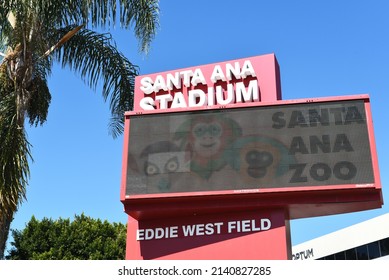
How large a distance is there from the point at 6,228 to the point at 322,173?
745cm

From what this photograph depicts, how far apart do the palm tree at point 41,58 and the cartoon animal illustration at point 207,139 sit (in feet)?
8.07

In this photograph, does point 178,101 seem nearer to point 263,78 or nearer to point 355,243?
point 263,78

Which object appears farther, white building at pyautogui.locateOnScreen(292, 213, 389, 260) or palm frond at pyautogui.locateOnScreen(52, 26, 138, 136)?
white building at pyautogui.locateOnScreen(292, 213, 389, 260)

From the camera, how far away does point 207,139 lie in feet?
47.7

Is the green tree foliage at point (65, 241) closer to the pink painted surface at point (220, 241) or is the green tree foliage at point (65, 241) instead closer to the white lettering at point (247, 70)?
the pink painted surface at point (220, 241)

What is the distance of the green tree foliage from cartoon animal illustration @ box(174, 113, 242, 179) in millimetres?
15672

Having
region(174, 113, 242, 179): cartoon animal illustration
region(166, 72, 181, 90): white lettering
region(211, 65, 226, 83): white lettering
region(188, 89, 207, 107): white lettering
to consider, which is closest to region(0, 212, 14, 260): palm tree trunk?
region(174, 113, 242, 179): cartoon animal illustration

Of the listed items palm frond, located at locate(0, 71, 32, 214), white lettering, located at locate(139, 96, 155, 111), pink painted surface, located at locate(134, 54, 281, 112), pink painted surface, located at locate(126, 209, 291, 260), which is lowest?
pink painted surface, located at locate(126, 209, 291, 260)

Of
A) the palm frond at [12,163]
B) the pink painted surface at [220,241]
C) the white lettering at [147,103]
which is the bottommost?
the pink painted surface at [220,241]

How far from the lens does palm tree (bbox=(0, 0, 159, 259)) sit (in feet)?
39.6

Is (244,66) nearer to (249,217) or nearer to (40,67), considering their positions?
(249,217)

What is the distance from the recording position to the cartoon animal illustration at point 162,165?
46.9 ft

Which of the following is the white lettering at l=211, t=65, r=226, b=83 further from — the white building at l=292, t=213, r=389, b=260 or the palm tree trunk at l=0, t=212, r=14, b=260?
the white building at l=292, t=213, r=389, b=260

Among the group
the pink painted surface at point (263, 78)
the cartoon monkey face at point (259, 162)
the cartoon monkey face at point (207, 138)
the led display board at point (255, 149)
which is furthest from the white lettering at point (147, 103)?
the cartoon monkey face at point (259, 162)
